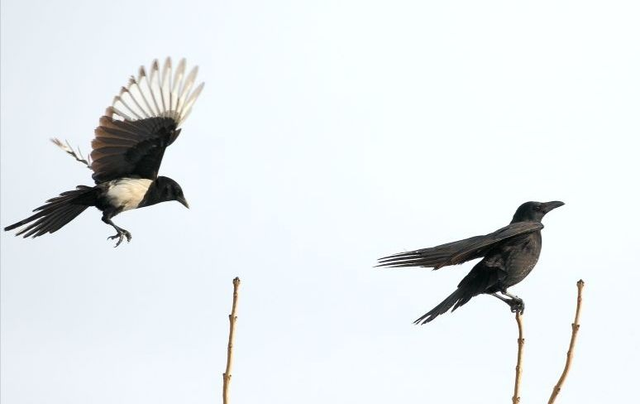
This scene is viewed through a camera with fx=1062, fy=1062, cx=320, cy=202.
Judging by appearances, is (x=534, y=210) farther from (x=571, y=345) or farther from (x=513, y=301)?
(x=571, y=345)

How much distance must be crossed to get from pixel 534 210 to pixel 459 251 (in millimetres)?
1975

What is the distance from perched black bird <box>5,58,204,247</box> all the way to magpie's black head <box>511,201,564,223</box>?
3359 mm

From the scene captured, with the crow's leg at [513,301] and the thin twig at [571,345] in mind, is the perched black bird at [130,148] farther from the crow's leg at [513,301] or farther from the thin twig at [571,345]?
the thin twig at [571,345]

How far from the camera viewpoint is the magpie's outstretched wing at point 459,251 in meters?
7.95

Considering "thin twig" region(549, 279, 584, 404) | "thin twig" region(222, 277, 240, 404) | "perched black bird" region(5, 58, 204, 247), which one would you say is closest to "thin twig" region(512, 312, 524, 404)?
"thin twig" region(549, 279, 584, 404)

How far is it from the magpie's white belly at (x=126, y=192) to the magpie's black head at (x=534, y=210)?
144 inches

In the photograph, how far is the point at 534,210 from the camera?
10086mm

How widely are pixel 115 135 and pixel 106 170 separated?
16.2 inches

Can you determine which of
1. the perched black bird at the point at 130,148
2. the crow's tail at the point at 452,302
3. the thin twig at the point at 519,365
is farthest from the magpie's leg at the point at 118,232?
the thin twig at the point at 519,365

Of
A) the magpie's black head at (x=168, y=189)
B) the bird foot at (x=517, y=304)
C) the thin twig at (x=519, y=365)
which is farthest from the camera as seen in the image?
the magpie's black head at (x=168, y=189)

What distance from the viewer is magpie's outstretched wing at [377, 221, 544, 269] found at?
795cm

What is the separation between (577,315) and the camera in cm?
512

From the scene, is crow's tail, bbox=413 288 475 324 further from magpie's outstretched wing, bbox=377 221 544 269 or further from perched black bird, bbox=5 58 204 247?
perched black bird, bbox=5 58 204 247

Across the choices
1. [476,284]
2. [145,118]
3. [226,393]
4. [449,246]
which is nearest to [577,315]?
[226,393]
